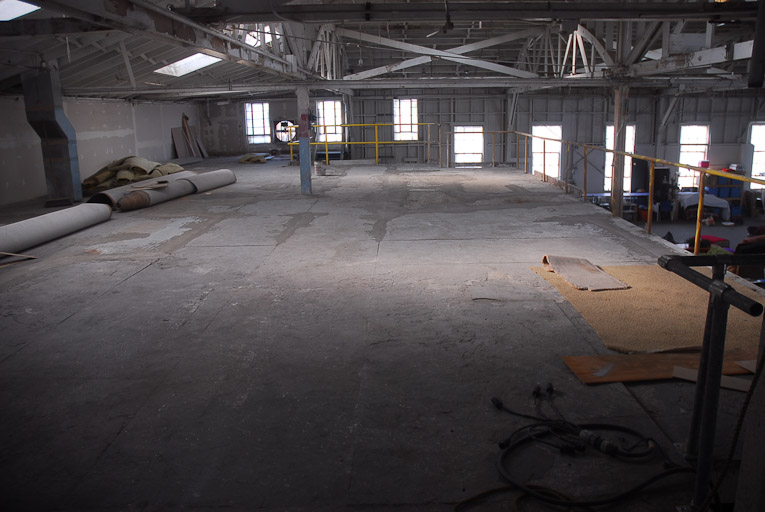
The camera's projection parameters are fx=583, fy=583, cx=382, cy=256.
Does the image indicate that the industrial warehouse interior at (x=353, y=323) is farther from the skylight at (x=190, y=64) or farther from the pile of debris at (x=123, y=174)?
the skylight at (x=190, y=64)

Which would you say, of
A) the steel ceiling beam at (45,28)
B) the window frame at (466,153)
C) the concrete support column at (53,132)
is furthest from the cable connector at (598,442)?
the window frame at (466,153)

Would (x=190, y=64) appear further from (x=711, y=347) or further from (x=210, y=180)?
(x=711, y=347)

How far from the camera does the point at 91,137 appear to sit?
19.9 metres

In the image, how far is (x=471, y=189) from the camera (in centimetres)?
1514

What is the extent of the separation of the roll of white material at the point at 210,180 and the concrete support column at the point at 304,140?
2.87 m

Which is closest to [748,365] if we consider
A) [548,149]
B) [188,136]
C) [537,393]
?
[537,393]

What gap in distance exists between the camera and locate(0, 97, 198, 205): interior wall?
51.0ft

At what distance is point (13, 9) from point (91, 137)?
30.6 ft

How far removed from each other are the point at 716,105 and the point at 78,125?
95.8 ft

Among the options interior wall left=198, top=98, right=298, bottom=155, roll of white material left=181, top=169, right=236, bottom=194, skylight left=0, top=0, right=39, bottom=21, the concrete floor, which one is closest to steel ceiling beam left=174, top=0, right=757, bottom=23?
the concrete floor

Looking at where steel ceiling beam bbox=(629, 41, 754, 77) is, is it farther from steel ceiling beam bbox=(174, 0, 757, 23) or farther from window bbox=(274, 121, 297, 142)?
window bbox=(274, 121, 297, 142)

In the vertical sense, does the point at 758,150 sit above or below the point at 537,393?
above

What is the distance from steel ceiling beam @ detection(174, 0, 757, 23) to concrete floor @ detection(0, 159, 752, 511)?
336cm

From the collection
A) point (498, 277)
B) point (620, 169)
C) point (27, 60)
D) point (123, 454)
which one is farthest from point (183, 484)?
point (27, 60)
